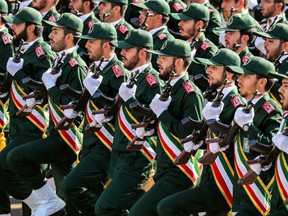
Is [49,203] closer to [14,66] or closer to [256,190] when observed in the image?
[14,66]

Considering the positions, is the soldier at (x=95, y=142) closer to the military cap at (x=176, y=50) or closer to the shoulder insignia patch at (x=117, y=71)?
the shoulder insignia patch at (x=117, y=71)

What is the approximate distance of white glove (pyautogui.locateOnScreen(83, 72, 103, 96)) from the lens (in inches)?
517

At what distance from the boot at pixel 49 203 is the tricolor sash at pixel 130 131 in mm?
1529

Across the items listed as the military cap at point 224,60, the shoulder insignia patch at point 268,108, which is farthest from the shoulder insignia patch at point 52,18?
the shoulder insignia patch at point 268,108

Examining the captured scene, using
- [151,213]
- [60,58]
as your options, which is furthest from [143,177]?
[60,58]

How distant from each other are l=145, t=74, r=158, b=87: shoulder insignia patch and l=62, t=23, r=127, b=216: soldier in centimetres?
53

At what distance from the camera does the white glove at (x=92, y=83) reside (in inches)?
517

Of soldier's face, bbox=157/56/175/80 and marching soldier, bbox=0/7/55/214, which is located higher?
soldier's face, bbox=157/56/175/80

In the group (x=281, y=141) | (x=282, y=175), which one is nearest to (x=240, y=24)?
(x=282, y=175)

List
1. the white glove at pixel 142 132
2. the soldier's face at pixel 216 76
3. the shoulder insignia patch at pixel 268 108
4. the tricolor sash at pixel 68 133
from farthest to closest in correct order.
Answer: the tricolor sash at pixel 68 133 < the white glove at pixel 142 132 < the soldier's face at pixel 216 76 < the shoulder insignia patch at pixel 268 108

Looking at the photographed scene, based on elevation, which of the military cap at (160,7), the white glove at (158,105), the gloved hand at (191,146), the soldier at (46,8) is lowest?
the soldier at (46,8)

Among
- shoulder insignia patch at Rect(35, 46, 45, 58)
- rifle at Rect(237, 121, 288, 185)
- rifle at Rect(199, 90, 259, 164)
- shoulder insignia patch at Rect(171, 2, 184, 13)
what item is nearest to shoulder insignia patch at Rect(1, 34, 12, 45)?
shoulder insignia patch at Rect(35, 46, 45, 58)

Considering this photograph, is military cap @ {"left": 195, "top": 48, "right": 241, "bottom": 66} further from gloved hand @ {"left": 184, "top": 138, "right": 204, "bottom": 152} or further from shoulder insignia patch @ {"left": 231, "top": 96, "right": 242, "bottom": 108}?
gloved hand @ {"left": 184, "top": 138, "right": 204, "bottom": 152}

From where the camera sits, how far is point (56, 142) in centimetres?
1392
